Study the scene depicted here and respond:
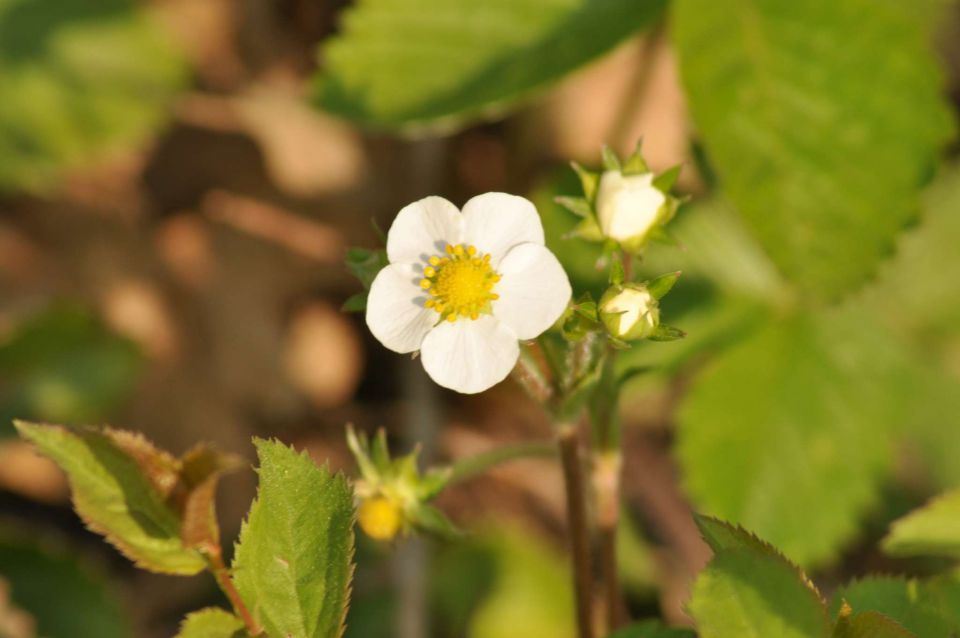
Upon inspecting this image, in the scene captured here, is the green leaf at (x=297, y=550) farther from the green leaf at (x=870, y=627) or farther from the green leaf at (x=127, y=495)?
the green leaf at (x=870, y=627)

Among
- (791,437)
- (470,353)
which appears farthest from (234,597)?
(791,437)

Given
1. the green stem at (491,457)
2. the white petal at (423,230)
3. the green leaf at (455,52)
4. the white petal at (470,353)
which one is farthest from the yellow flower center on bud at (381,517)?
the green leaf at (455,52)

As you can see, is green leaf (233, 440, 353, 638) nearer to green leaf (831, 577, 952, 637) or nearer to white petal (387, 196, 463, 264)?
white petal (387, 196, 463, 264)

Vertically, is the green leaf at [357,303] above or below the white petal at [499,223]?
below

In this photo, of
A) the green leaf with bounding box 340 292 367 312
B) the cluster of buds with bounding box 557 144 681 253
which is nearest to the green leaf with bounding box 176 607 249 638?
the green leaf with bounding box 340 292 367 312

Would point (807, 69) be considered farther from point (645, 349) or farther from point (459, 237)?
point (459, 237)

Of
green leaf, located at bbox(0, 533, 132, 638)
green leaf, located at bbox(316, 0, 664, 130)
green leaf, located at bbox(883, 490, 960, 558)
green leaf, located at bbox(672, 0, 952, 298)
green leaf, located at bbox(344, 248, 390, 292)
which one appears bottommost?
green leaf, located at bbox(883, 490, 960, 558)
